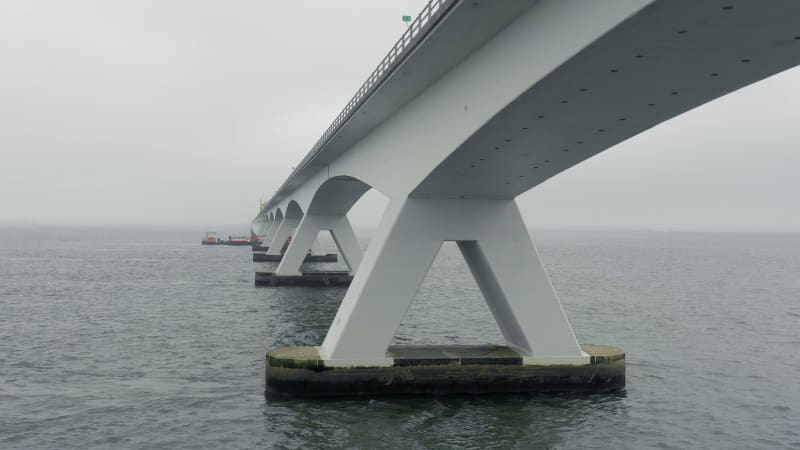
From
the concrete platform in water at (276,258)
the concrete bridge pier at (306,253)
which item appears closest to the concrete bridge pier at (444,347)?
the concrete bridge pier at (306,253)

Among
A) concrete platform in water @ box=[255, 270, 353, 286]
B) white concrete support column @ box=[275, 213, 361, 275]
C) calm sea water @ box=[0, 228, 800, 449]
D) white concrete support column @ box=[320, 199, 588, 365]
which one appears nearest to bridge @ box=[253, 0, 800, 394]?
white concrete support column @ box=[320, 199, 588, 365]

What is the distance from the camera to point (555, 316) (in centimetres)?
2203

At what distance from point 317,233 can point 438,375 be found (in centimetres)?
3415

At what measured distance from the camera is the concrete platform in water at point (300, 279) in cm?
5472

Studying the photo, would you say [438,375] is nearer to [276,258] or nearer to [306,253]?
[306,253]

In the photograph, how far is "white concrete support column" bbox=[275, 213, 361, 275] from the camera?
→ 52.7 meters

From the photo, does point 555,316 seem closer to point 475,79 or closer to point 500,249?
point 500,249

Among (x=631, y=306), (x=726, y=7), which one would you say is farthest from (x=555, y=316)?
(x=631, y=306)

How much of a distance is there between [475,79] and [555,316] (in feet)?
30.8

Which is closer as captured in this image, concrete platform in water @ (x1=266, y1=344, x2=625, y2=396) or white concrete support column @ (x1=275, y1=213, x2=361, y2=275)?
concrete platform in water @ (x1=266, y1=344, x2=625, y2=396)

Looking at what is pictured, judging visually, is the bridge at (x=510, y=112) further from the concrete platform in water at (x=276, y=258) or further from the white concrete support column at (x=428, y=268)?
the concrete platform in water at (x=276, y=258)

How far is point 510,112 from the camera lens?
49.0 ft

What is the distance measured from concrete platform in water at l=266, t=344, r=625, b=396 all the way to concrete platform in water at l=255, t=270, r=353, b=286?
33032 millimetres

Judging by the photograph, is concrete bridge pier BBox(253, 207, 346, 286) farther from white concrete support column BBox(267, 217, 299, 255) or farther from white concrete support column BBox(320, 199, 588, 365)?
white concrete support column BBox(320, 199, 588, 365)
